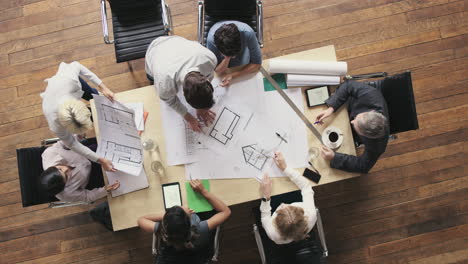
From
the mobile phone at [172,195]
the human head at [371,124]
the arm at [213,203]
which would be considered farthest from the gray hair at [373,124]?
the mobile phone at [172,195]

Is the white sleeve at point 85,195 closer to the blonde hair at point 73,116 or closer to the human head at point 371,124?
the blonde hair at point 73,116

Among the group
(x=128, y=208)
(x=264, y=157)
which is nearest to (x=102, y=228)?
(x=128, y=208)

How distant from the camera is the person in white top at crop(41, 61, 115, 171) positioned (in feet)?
5.77

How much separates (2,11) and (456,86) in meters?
4.28

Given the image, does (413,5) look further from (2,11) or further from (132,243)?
(2,11)

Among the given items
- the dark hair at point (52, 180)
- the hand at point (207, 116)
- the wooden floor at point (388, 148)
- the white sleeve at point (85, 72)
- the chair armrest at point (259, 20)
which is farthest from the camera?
the wooden floor at point (388, 148)

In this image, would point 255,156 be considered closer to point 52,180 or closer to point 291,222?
point 291,222

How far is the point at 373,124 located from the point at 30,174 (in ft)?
7.09

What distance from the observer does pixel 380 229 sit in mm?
2766

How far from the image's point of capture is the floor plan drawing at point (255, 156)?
1961 mm

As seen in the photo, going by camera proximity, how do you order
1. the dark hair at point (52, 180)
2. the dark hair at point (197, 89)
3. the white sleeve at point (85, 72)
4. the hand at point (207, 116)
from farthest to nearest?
the white sleeve at point (85, 72) → the hand at point (207, 116) → the dark hair at point (52, 180) → the dark hair at point (197, 89)

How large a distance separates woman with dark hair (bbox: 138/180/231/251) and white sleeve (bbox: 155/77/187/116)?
1.48 feet

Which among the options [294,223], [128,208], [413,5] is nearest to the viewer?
[294,223]

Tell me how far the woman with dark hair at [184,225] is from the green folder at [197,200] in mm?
25
